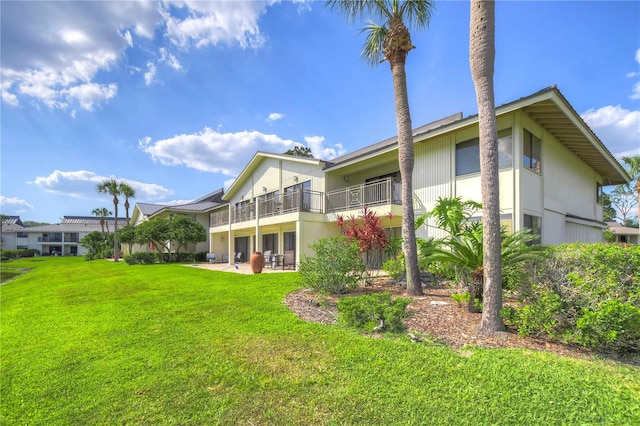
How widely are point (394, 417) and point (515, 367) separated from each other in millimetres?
1849

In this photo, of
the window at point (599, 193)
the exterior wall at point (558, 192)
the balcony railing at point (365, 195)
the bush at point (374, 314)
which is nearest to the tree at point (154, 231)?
the balcony railing at point (365, 195)

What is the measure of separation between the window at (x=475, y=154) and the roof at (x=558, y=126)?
0.92m

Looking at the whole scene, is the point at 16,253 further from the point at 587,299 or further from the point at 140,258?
the point at 587,299

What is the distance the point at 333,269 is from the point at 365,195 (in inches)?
305

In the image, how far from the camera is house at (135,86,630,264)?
1072 cm

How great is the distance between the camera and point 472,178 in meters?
11.6

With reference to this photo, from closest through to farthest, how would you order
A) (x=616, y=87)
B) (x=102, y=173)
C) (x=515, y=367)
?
(x=515, y=367) < (x=616, y=87) < (x=102, y=173)

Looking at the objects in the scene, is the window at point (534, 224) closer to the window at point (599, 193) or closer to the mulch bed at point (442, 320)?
the mulch bed at point (442, 320)

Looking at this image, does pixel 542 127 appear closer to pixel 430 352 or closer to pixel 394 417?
pixel 430 352

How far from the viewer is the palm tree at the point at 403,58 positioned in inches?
337

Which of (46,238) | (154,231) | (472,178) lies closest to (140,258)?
(154,231)

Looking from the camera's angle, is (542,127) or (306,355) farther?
(542,127)

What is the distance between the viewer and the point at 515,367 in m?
3.83

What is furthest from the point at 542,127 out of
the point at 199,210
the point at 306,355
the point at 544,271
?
the point at 199,210
